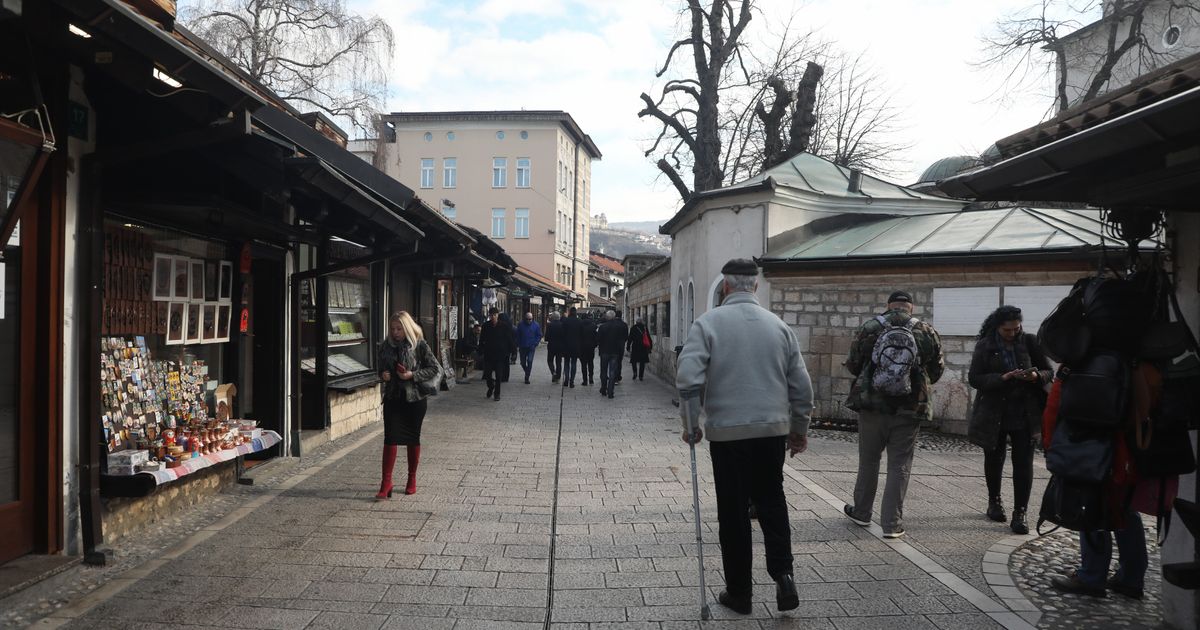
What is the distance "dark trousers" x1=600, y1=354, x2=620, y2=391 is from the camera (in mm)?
14758

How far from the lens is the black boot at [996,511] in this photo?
579cm

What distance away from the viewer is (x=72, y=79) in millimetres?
4379

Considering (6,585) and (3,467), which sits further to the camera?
(3,467)

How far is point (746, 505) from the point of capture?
3.86 meters

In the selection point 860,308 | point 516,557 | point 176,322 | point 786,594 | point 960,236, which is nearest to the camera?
point 786,594

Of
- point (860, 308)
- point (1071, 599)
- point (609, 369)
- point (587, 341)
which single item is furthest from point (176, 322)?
point (587, 341)

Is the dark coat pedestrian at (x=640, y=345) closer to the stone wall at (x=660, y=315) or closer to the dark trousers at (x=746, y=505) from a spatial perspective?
the stone wall at (x=660, y=315)

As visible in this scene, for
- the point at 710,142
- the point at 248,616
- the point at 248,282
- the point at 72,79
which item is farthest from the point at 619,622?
the point at 710,142

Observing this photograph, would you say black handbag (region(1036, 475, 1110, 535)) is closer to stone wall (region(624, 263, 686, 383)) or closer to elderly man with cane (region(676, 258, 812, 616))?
elderly man with cane (region(676, 258, 812, 616))

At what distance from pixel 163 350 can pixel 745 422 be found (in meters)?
4.71

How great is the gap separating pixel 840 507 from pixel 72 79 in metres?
6.14

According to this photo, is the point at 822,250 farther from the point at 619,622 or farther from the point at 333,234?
the point at 619,622

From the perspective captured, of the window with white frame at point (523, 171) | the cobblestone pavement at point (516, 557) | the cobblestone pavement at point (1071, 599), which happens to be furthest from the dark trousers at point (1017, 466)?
the window with white frame at point (523, 171)

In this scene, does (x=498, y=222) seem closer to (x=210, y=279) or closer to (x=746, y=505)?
(x=210, y=279)
